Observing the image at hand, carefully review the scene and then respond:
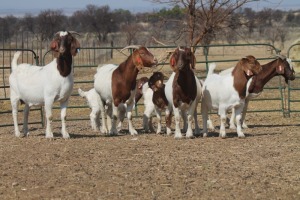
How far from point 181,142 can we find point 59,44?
306cm

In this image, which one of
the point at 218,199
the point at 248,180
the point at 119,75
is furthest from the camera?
the point at 119,75

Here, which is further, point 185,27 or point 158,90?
point 185,27

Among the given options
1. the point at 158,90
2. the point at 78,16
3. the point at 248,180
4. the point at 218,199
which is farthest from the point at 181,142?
the point at 78,16

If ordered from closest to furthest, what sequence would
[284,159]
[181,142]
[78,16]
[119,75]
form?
[284,159], [181,142], [119,75], [78,16]

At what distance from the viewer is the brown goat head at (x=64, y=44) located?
13.9 metres

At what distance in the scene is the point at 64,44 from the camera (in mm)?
13891

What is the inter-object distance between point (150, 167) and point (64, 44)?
4.24 metres

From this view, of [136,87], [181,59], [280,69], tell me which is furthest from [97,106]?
[280,69]

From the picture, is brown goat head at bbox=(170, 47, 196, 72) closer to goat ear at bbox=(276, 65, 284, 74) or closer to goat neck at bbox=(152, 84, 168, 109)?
goat neck at bbox=(152, 84, 168, 109)

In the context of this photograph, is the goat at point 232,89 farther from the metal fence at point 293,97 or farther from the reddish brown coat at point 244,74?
the metal fence at point 293,97

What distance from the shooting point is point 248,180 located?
9.69 meters

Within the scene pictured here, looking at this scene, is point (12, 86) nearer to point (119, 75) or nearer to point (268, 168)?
point (119, 75)

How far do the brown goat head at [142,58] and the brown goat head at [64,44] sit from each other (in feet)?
4.35

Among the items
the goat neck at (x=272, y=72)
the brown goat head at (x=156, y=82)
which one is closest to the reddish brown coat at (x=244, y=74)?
Answer: the brown goat head at (x=156, y=82)
